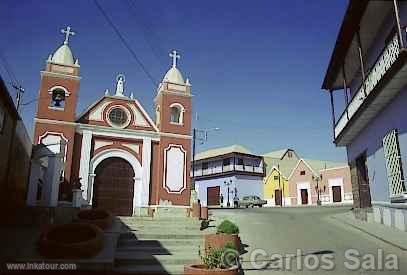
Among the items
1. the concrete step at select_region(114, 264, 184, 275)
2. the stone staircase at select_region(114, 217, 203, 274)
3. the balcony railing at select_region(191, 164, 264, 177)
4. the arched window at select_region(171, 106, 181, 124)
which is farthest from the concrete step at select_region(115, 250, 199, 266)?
the balcony railing at select_region(191, 164, 264, 177)

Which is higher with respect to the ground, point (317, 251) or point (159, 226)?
point (159, 226)

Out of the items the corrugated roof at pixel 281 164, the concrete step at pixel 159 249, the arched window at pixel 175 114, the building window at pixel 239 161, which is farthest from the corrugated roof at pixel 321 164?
the concrete step at pixel 159 249

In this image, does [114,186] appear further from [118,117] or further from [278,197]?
[278,197]

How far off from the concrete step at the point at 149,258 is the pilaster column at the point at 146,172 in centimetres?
1069

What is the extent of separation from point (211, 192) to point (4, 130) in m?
37.6

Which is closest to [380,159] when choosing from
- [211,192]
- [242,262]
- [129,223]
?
[242,262]

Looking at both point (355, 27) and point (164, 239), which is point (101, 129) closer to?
point (164, 239)

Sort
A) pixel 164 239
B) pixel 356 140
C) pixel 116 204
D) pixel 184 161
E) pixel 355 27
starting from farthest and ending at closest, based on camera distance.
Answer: pixel 184 161 → pixel 116 204 → pixel 356 140 → pixel 355 27 → pixel 164 239

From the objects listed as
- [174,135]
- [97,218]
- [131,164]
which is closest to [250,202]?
[174,135]

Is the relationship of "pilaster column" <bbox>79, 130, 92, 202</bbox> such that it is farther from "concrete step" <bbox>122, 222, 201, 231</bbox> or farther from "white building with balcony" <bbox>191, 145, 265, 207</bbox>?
"white building with balcony" <bbox>191, 145, 265, 207</bbox>

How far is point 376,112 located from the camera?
→ 43.1ft

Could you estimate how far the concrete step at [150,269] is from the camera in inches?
312

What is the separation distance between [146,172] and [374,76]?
42.3 ft

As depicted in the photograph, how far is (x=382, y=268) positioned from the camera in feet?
27.9
